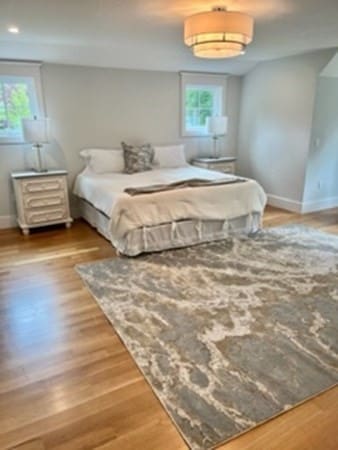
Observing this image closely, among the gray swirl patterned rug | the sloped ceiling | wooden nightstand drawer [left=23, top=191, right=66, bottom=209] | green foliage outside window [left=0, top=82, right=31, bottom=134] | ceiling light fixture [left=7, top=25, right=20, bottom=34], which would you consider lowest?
the gray swirl patterned rug

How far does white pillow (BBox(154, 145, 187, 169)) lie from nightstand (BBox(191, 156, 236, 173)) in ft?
1.27

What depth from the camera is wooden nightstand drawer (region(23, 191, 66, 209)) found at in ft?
14.3

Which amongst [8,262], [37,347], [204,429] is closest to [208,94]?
[8,262]

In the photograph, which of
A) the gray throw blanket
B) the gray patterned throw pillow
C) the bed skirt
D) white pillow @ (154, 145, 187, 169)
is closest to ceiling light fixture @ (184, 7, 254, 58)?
the gray throw blanket

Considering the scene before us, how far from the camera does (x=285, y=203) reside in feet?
18.4

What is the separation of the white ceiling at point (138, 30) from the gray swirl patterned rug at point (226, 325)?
2.25m

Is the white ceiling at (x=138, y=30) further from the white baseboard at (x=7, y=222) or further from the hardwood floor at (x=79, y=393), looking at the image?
the hardwood floor at (x=79, y=393)

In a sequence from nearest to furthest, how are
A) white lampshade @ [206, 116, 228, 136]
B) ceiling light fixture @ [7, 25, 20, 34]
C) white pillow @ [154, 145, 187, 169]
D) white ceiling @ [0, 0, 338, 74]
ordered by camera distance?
white ceiling @ [0, 0, 338, 74]
ceiling light fixture @ [7, 25, 20, 34]
white pillow @ [154, 145, 187, 169]
white lampshade @ [206, 116, 228, 136]

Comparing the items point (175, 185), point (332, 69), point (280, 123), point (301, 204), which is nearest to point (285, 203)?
point (301, 204)

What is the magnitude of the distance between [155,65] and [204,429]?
484cm

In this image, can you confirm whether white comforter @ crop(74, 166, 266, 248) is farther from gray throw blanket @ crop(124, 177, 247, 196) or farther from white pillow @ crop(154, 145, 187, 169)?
white pillow @ crop(154, 145, 187, 169)

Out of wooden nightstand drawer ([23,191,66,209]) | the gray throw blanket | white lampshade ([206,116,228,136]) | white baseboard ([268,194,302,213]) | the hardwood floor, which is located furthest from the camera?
white lampshade ([206,116,228,136])

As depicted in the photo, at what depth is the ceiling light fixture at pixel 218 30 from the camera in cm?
269

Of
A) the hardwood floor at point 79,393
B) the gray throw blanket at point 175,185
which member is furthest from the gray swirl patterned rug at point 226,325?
the gray throw blanket at point 175,185
